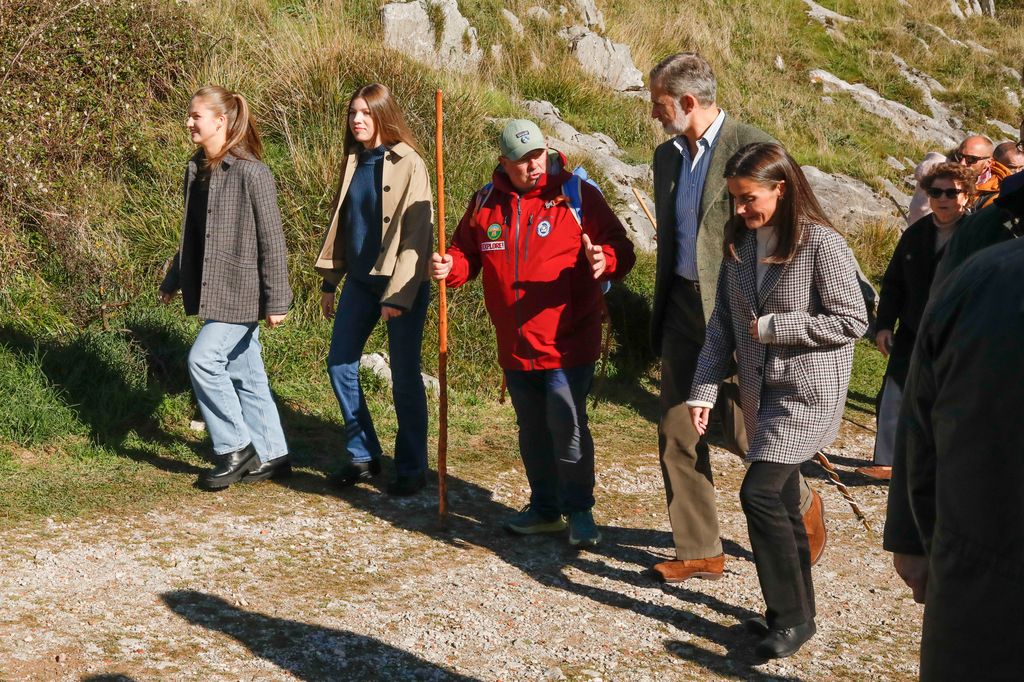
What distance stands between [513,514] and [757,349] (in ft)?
6.81

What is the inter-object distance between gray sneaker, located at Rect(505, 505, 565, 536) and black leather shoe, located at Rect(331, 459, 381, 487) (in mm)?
939

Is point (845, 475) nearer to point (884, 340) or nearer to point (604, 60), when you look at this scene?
point (884, 340)

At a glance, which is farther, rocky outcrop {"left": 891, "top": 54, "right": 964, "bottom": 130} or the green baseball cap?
rocky outcrop {"left": 891, "top": 54, "right": 964, "bottom": 130}

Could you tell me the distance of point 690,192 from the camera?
4.88 m

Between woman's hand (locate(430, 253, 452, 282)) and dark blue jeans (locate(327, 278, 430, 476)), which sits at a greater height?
woman's hand (locate(430, 253, 452, 282))

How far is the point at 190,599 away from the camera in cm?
463

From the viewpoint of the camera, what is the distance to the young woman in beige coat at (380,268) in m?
5.76

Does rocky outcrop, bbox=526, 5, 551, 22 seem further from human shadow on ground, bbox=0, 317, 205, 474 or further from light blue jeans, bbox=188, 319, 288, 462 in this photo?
light blue jeans, bbox=188, 319, 288, 462

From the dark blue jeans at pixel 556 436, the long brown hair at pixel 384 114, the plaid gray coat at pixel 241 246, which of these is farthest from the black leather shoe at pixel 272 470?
the long brown hair at pixel 384 114

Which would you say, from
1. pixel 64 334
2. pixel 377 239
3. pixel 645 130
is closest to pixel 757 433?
pixel 377 239

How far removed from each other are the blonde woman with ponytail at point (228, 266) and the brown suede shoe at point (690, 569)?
230cm

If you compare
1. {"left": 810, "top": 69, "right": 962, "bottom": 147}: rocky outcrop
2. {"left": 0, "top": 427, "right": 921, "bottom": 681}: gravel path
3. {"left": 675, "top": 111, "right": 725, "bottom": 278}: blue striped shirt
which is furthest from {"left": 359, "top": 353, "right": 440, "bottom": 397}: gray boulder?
{"left": 810, "top": 69, "right": 962, "bottom": 147}: rocky outcrop

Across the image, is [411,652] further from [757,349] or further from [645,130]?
[645,130]

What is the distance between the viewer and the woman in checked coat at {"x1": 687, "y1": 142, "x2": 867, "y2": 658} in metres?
4.18
